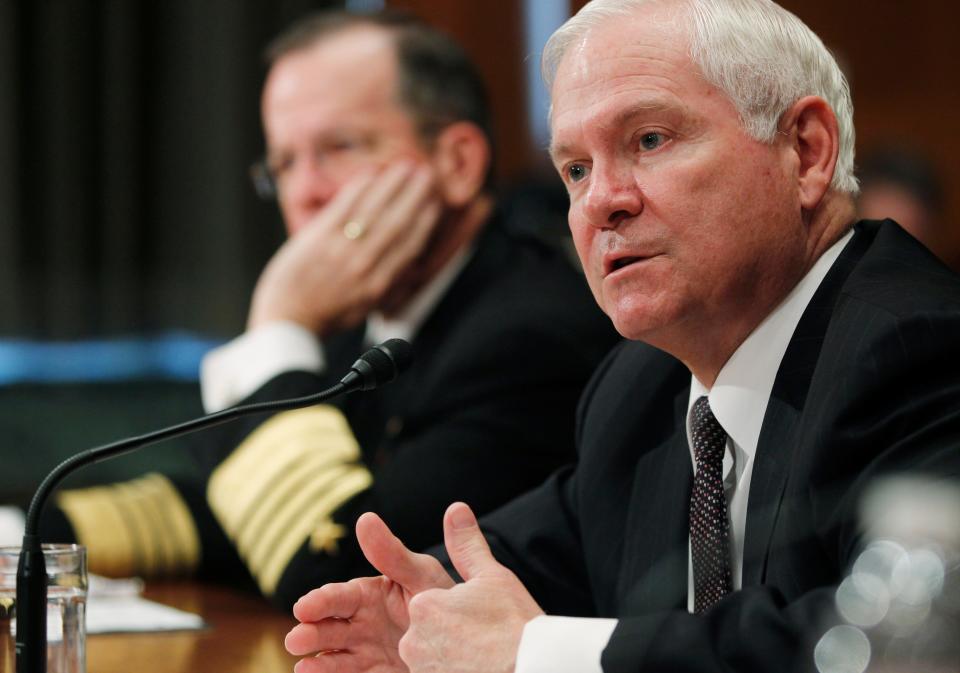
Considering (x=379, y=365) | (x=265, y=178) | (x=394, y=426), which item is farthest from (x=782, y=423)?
(x=265, y=178)

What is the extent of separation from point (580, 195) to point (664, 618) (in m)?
0.55

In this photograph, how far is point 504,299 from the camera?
7.93 ft

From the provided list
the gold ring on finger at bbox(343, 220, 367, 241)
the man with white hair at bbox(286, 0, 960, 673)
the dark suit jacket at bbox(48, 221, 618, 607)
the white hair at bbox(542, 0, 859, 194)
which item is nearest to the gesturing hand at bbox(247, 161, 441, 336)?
the gold ring on finger at bbox(343, 220, 367, 241)

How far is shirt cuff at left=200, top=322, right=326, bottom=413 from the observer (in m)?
2.33

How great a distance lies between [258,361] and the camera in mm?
2350

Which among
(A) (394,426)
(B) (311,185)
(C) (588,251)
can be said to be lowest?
(A) (394,426)

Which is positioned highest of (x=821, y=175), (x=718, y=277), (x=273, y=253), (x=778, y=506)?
(x=273, y=253)

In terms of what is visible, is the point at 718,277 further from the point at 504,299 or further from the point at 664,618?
the point at 504,299

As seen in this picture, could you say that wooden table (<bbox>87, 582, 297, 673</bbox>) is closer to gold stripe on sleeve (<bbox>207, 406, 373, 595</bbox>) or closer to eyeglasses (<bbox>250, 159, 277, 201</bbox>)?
gold stripe on sleeve (<bbox>207, 406, 373, 595</bbox>)

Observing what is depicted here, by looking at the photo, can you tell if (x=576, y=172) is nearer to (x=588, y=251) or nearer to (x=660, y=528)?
(x=588, y=251)

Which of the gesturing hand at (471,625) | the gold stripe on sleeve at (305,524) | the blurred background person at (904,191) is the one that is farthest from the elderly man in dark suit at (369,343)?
the blurred background person at (904,191)

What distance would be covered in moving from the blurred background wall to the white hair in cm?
243

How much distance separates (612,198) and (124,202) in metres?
3.05

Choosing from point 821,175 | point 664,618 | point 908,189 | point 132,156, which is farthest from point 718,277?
point 908,189
